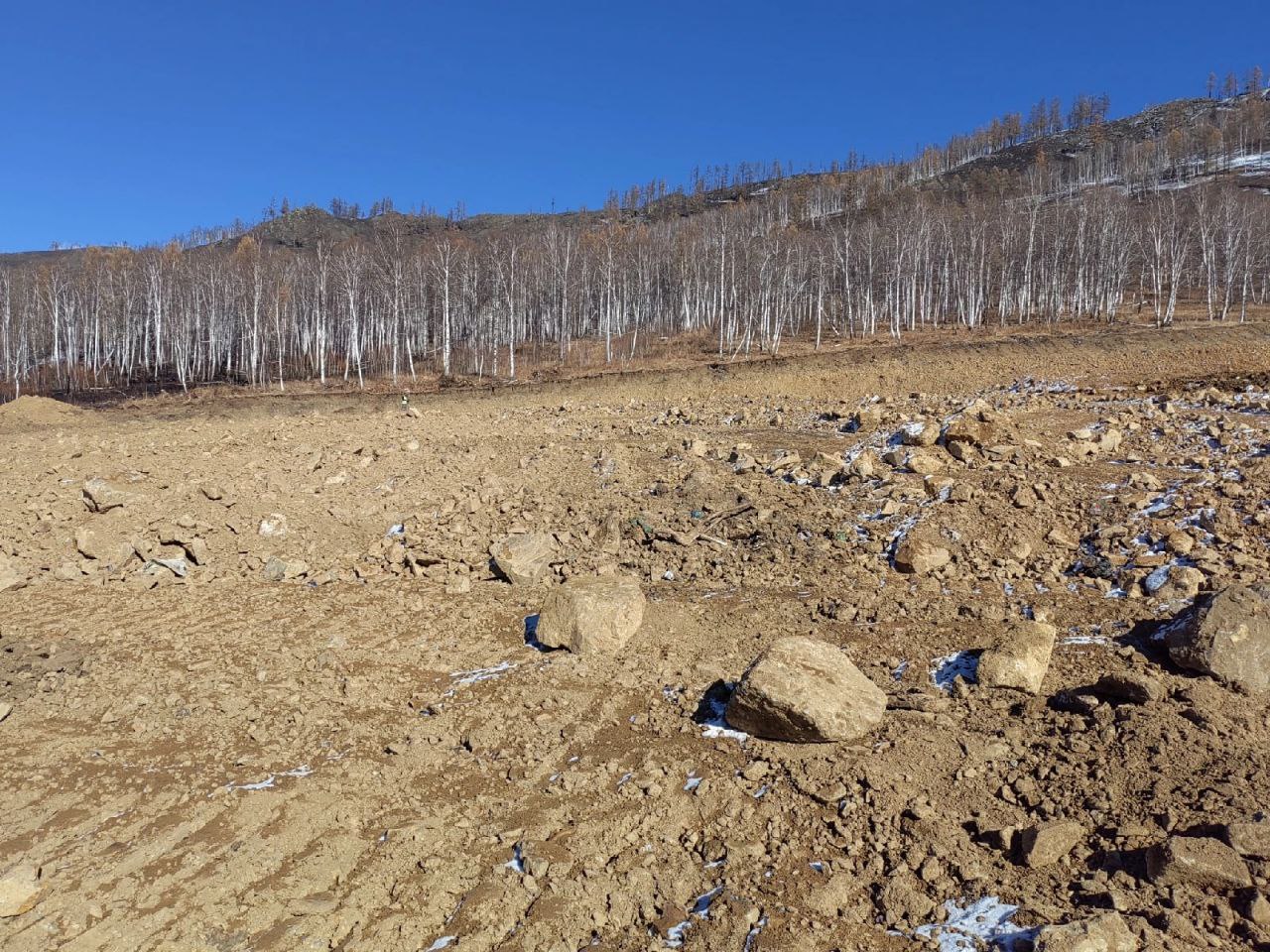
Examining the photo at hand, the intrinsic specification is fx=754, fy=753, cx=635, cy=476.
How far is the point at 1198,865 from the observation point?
320 cm

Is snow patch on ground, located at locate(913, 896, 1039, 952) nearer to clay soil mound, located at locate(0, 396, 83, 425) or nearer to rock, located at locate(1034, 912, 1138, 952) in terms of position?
rock, located at locate(1034, 912, 1138, 952)

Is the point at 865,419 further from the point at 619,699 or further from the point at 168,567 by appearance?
the point at 168,567

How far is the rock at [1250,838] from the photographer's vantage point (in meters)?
3.24

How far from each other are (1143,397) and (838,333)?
3255cm

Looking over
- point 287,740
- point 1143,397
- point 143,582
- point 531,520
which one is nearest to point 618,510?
point 531,520

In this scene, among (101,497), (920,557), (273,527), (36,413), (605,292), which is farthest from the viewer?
(605,292)

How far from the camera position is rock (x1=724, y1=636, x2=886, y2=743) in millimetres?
4668

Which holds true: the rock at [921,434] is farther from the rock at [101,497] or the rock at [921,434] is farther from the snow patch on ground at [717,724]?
the rock at [101,497]

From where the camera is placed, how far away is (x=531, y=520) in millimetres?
9258

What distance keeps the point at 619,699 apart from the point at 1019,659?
2.82 m

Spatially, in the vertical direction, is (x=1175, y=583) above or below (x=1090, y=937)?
above

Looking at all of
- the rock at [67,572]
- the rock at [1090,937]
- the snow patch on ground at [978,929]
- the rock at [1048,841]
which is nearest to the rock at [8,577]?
the rock at [67,572]

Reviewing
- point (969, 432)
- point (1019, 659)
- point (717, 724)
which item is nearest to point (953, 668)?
point (1019, 659)

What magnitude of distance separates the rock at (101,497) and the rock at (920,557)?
9.69m
